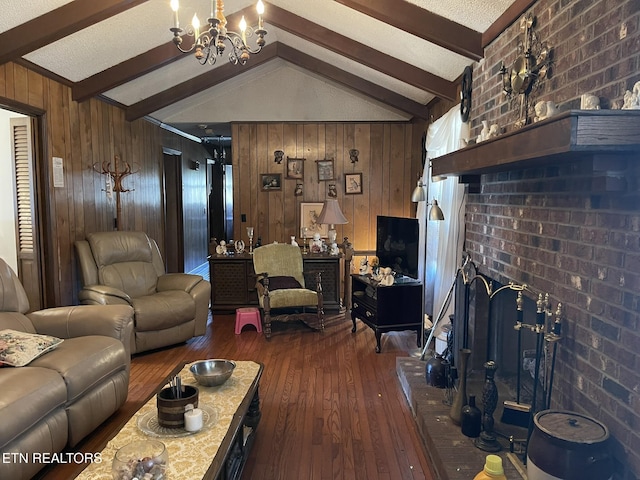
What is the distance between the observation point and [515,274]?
8.05 feet

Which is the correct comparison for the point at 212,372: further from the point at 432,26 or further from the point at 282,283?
the point at 432,26

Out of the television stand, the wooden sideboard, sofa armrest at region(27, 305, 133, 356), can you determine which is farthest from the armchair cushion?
sofa armrest at region(27, 305, 133, 356)

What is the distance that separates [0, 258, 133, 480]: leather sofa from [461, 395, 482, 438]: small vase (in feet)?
6.68

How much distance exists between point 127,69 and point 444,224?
10.6 feet

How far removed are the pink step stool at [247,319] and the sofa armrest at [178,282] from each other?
55 cm

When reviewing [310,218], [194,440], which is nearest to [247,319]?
[310,218]

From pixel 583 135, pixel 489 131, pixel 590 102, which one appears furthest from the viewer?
pixel 489 131

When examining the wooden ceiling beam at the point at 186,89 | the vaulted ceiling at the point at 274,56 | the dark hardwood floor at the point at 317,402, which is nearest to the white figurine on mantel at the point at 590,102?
the vaulted ceiling at the point at 274,56

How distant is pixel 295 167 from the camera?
5.97 meters

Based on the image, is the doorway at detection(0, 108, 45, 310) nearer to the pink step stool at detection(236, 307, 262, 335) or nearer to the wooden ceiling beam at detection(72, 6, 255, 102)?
the wooden ceiling beam at detection(72, 6, 255, 102)

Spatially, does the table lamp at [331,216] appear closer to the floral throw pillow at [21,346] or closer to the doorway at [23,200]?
the doorway at [23,200]

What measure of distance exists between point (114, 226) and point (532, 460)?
15.2 ft

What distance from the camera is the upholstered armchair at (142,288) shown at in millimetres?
3881

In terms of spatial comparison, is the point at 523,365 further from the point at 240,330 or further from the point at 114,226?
the point at 114,226
